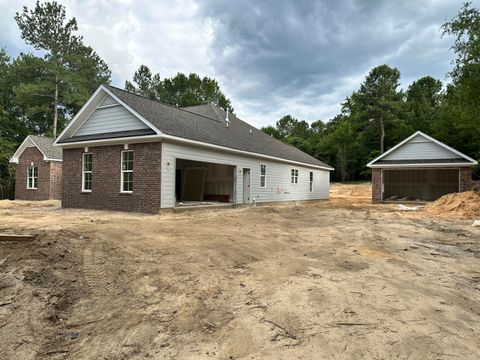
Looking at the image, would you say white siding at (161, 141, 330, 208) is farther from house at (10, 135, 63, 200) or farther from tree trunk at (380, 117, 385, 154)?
tree trunk at (380, 117, 385, 154)

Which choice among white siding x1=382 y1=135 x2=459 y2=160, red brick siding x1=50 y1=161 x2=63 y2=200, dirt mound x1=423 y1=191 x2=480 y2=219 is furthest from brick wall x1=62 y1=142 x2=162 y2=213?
white siding x1=382 y1=135 x2=459 y2=160

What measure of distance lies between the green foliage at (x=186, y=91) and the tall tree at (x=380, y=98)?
1983cm

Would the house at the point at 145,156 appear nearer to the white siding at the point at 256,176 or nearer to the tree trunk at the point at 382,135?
the white siding at the point at 256,176

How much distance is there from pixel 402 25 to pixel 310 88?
812 inches

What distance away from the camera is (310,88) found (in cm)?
3428

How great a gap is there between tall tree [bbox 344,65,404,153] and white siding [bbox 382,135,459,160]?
2185 cm

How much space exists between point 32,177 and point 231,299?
2418cm

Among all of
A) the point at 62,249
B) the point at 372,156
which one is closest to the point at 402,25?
the point at 62,249

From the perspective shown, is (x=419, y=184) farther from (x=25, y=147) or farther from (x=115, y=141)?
(x=25, y=147)

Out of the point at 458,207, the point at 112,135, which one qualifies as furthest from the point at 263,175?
the point at 458,207

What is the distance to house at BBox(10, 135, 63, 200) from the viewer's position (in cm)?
2205

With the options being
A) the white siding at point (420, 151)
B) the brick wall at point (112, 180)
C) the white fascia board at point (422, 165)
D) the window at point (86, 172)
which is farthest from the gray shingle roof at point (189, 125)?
the white siding at point (420, 151)

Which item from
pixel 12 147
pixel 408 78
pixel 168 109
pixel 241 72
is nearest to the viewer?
pixel 168 109

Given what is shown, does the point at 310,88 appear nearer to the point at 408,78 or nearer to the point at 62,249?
the point at 408,78
